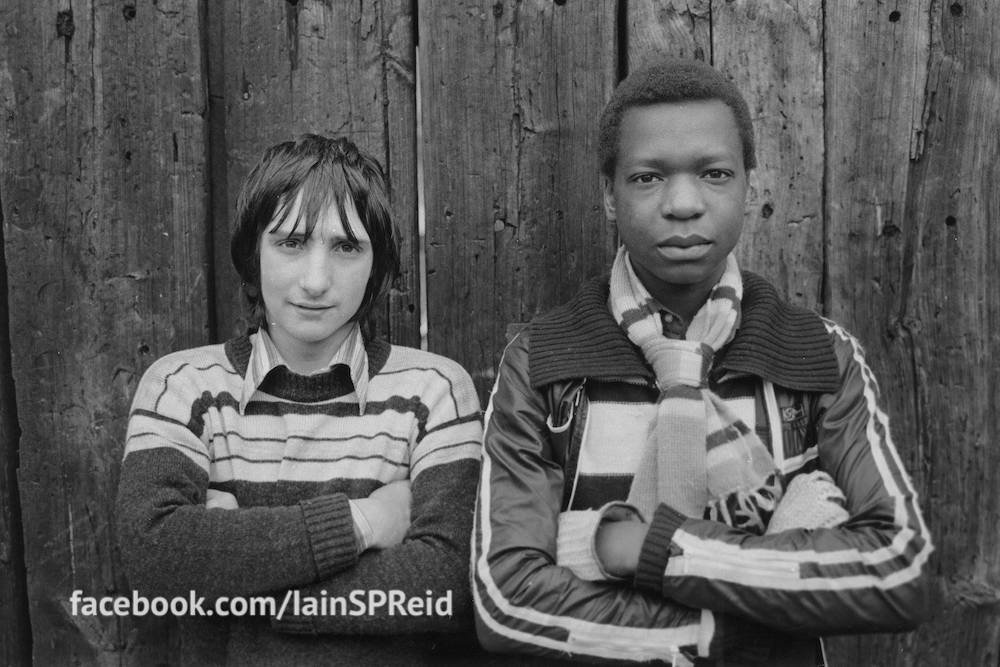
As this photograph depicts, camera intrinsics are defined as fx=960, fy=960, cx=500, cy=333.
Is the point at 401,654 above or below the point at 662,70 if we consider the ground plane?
below

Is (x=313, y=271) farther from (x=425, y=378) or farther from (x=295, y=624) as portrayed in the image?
(x=295, y=624)

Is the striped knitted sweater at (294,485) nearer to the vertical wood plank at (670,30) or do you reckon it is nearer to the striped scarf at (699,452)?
the striped scarf at (699,452)

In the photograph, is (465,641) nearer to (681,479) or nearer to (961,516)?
(681,479)

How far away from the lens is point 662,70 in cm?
214

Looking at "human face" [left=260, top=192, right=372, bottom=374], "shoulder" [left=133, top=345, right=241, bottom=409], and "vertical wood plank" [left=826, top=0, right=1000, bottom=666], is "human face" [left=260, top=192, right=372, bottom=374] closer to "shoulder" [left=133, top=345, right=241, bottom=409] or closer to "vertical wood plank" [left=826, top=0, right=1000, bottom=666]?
"shoulder" [left=133, top=345, right=241, bottom=409]

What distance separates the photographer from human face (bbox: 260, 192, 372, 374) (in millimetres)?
2182

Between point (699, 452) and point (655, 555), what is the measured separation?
25 cm

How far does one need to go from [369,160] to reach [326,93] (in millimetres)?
408

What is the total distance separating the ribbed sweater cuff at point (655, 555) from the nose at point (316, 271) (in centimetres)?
90

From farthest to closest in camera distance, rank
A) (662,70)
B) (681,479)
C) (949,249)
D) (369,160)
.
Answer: (949,249) → (369,160) → (662,70) → (681,479)

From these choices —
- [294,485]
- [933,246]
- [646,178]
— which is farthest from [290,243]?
[933,246]

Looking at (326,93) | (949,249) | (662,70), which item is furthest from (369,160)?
(949,249)

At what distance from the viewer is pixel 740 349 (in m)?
2.08

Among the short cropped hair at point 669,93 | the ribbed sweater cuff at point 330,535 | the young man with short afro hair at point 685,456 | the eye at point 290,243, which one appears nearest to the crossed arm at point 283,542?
the ribbed sweater cuff at point 330,535
